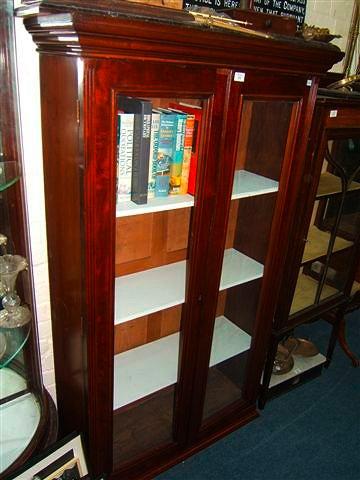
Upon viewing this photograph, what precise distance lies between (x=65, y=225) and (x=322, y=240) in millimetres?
1382

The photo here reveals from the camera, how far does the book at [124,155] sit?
1077 millimetres

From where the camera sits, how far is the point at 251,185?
1.52m

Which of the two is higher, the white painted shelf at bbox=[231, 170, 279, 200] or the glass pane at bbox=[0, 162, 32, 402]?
the white painted shelf at bbox=[231, 170, 279, 200]

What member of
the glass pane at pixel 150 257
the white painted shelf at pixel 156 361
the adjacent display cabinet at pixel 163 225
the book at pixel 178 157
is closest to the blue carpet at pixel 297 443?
the adjacent display cabinet at pixel 163 225

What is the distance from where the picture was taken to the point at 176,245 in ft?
5.39

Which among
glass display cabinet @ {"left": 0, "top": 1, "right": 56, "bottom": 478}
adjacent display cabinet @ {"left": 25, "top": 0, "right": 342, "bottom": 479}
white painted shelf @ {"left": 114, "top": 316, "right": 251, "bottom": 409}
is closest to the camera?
adjacent display cabinet @ {"left": 25, "top": 0, "right": 342, "bottom": 479}

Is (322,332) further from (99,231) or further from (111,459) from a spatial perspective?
(99,231)

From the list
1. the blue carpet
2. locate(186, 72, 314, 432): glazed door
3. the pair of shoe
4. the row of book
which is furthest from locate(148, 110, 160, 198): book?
the pair of shoe

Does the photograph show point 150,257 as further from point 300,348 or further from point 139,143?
point 300,348

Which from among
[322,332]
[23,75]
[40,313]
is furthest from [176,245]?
[322,332]

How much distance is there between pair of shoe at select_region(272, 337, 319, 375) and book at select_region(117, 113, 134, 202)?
1.47m

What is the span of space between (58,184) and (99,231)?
0.22 meters

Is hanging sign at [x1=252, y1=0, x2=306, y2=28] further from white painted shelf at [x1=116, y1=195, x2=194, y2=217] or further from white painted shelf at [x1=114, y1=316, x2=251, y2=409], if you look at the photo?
white painted shelf at [x1=114, y1=316, x2=251, y2=409]

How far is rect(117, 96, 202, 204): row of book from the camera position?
3.59 ft
